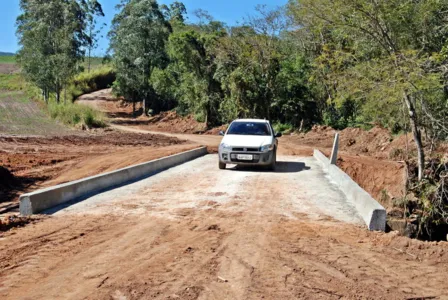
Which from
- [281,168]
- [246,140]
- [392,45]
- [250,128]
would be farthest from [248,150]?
[392,45]

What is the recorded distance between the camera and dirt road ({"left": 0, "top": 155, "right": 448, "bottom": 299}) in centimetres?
475

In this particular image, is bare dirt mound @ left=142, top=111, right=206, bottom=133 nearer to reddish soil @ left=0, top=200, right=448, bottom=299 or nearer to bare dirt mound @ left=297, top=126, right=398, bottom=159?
bare dirt mound @ left=297, top=126, right=398, bottom=159

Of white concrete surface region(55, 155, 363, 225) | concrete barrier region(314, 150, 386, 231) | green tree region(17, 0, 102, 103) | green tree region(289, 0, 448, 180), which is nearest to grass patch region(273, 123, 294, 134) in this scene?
green tree region(289, 0, 448, 180)

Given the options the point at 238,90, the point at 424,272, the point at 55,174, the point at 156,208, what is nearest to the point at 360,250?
the point at 424,272

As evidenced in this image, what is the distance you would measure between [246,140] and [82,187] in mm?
6041

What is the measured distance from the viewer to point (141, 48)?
48.8 metres

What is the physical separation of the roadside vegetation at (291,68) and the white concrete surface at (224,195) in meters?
2.45

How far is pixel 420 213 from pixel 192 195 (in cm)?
555

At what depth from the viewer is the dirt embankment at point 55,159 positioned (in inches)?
483

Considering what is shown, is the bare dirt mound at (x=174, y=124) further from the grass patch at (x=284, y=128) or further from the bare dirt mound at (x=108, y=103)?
the grass patch at (x=284, y=128)

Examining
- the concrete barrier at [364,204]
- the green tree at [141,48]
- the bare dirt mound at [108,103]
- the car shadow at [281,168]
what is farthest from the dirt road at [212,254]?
the bare dirt mound at [108,103]

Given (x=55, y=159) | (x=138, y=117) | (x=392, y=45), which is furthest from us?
(x=138, y=117)

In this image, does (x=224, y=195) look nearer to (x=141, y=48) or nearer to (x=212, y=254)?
(x=212, y=254)

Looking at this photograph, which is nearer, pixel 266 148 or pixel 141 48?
pixel 266 148
